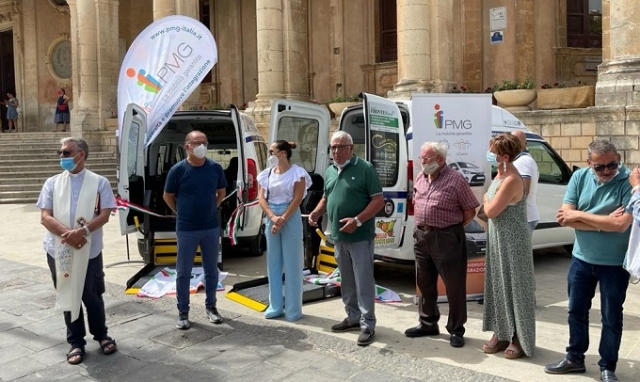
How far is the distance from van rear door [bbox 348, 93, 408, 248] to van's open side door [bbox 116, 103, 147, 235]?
9.75ft

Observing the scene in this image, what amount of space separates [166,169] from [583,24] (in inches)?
484

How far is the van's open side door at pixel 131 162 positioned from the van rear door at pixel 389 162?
9.75ft

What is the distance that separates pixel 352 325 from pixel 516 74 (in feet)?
40.5

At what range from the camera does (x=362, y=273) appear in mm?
5535

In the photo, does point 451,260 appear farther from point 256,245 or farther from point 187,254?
point 256,245

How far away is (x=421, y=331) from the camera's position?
5.57 m

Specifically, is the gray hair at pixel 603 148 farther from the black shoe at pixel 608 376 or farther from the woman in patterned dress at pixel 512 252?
the black shoe at pixel 608 376

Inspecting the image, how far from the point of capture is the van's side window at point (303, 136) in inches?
332

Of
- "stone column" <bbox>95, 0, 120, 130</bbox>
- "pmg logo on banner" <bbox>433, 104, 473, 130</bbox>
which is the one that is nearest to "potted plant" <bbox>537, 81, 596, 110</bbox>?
"pmg logo on banner" <bbox>433, 104, 473, 130</bbox>

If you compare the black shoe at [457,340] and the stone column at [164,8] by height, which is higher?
the stone column at [164,8]

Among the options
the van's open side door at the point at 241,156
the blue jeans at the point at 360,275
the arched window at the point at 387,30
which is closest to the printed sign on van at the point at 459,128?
the blue jeans at the point at 360,275

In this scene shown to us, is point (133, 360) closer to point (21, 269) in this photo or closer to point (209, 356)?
point (209, 356)

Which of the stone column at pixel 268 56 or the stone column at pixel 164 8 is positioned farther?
the stone column at pixel 164 8

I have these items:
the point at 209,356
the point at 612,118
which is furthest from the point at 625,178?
the point at 612,118
